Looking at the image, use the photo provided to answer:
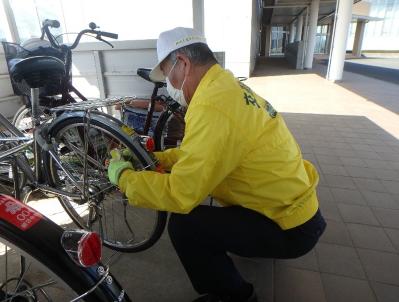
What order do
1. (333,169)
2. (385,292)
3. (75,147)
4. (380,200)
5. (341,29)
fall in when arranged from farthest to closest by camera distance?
(341,29) → (333,169) → (380,200) → (75,147) → (385,292)

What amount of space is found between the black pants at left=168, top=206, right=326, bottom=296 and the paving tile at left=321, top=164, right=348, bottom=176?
1.94 meters

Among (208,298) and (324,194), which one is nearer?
(208,298)

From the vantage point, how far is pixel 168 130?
3027mm

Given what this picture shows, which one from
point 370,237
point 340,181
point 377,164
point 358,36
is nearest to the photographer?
point 370,237

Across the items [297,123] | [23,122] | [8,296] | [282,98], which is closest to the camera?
[8,296]

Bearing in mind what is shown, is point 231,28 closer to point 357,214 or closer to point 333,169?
point 333,169

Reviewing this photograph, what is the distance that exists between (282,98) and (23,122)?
5.78 m

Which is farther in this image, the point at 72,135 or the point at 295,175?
the point at 72,135

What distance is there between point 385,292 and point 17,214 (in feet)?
6.10

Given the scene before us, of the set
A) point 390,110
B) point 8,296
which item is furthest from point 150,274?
point 390,110

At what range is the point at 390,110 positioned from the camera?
595 cm

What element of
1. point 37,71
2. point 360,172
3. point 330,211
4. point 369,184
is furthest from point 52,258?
point 360,172

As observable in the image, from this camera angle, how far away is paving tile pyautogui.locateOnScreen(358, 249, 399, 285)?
68.6 inches

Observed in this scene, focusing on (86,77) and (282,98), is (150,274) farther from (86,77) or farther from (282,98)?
(282,98)
